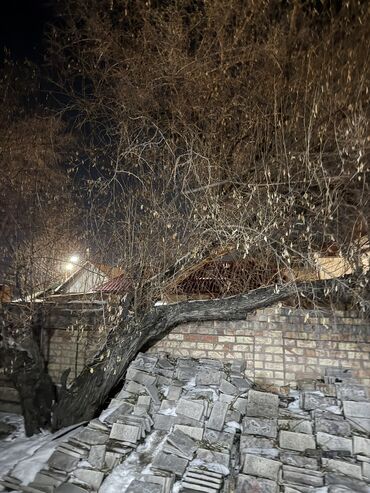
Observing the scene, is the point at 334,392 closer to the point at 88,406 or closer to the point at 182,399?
the point at 182,399

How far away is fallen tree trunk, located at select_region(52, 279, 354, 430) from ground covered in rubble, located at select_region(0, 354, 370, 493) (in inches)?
14.8

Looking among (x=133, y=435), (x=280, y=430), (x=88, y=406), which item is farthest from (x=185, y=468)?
(x=88, y=406)

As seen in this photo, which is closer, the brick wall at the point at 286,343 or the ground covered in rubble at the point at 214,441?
the ground covered in rubble at the point at 214,441

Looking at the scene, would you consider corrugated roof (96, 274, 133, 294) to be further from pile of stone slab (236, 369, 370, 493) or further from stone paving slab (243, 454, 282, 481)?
stone paving slab (243, 454, 282, 481)

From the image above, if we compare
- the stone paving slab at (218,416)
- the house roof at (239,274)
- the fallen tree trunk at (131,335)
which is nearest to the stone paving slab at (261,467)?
the stone paving slab at (218,416)

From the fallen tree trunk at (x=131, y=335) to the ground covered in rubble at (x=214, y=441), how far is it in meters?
0.38

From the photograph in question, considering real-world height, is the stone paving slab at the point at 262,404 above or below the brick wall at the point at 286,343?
below

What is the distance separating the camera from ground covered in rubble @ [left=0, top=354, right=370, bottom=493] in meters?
3.53

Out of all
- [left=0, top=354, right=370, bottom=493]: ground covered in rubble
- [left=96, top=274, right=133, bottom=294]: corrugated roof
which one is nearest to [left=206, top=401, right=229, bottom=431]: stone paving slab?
[left=0, top=354, right=370, bottom=493]: ground covered in rubble

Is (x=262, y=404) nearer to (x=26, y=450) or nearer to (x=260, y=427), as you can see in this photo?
(x=260, y=427)

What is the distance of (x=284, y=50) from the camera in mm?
5496

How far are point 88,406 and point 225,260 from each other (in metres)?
3.40

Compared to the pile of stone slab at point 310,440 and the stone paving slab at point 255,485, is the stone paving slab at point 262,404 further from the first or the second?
the stone paving slab at point 255,485

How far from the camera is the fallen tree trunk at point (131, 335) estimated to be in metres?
4.88
